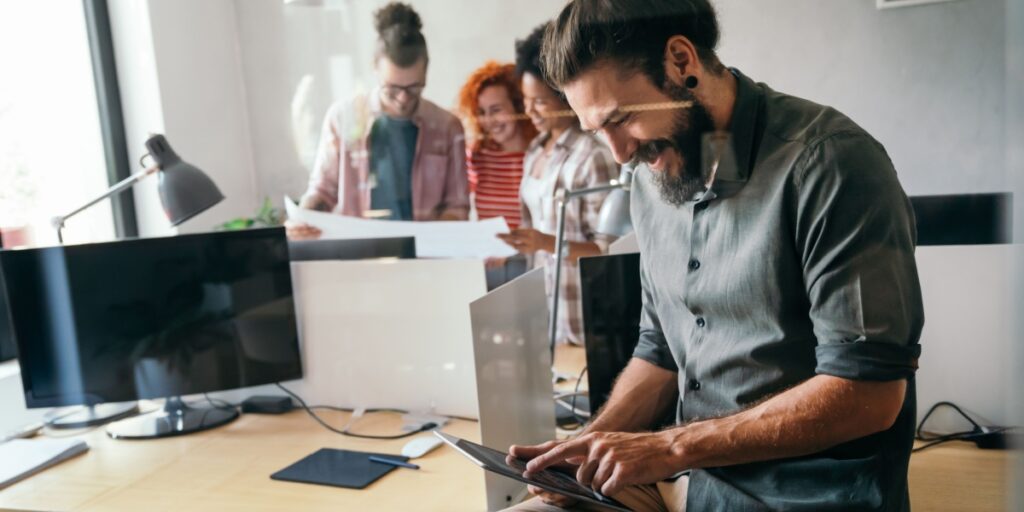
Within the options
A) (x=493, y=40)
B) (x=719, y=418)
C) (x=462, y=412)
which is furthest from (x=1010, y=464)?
(x=493, y=40)

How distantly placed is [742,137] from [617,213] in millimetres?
551

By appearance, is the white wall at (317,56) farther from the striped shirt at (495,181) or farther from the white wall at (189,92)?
the striped shirt at (495,181)

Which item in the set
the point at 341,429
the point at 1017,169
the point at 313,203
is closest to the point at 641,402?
the point at 341,429

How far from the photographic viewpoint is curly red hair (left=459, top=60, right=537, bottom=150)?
242cm

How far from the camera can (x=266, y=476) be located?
165 cm

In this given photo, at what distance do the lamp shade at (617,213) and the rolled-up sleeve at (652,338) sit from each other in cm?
22

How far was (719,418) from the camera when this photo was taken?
3.97 ft

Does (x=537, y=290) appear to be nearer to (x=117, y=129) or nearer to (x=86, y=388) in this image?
(x=86, y=388)

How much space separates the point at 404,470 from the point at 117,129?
175 cm

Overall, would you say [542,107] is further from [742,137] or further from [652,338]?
[742,137]

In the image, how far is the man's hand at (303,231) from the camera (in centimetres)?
237

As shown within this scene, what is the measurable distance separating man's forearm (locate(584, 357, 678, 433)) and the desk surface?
24 cm

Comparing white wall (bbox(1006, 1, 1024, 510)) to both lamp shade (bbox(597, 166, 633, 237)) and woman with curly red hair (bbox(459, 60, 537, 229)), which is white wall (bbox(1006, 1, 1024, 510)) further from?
woman with curly red hair (bbox(459, 60, 537, 229))

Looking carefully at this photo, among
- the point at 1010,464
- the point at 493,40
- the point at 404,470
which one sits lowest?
the point at 404,470
